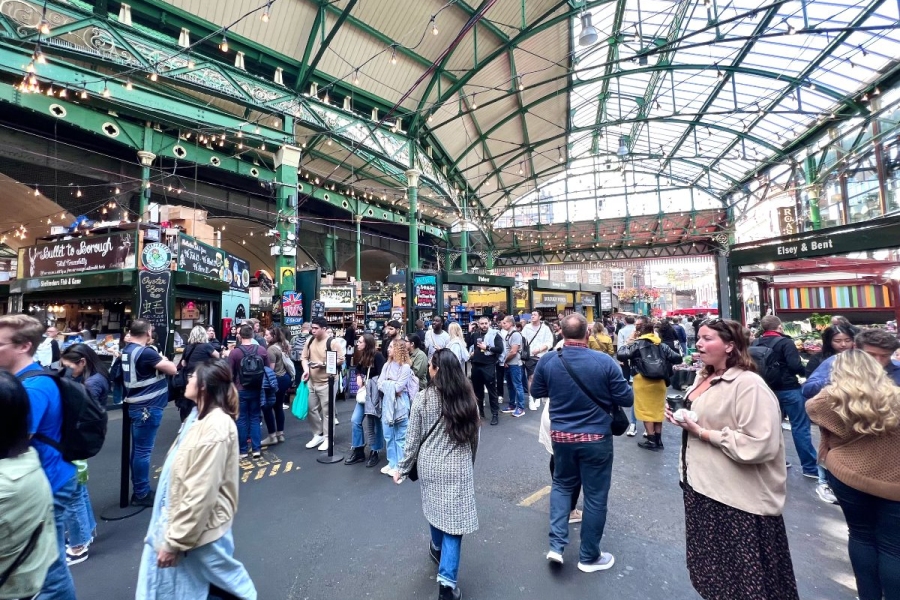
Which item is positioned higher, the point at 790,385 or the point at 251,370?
the point at 251,370

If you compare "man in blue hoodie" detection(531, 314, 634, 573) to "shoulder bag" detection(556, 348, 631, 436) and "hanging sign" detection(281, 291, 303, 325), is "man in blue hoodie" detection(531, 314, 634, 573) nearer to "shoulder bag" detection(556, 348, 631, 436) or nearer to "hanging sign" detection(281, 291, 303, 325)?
"shoulder bag" detection(556, 348, 631, 436)

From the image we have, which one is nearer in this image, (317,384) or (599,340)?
(317,384)

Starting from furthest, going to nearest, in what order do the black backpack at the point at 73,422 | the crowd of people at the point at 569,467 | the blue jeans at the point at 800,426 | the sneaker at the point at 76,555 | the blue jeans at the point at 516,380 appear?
the blue jeans at the point at 516,380 → the blue jeans at the point at 800,426 → the sneaker at the point at 76,555 → the black backpack at the point at 73,422 → the crowd of people at the point at 569,467

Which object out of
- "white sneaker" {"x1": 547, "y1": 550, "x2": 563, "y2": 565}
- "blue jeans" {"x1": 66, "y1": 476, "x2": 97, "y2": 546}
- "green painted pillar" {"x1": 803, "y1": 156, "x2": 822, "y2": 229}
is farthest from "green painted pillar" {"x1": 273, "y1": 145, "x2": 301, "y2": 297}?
"green painted pillar" {"x1": 803, "y1": 156, "x2": 822, "y2": 229}

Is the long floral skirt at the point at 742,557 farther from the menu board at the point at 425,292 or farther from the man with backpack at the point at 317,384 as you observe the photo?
the menu board at the point at 425,292

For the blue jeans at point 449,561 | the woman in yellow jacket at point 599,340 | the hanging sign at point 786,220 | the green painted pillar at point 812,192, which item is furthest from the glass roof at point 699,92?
the blue jeans at point 449,561

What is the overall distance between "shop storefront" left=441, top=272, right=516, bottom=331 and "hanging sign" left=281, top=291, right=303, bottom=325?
434 cm

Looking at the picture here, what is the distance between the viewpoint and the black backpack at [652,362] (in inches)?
184

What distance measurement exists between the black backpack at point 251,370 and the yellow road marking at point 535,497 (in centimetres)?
346

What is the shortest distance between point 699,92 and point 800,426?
20072mm

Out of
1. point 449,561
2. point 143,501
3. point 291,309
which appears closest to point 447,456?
point 449,561

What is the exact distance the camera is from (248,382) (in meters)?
4.70

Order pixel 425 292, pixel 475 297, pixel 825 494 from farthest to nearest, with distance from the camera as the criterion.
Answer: pixel 475 297 < pixel 425 292 < pixel 825 494

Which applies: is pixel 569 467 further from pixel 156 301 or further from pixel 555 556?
pixel 156 301
